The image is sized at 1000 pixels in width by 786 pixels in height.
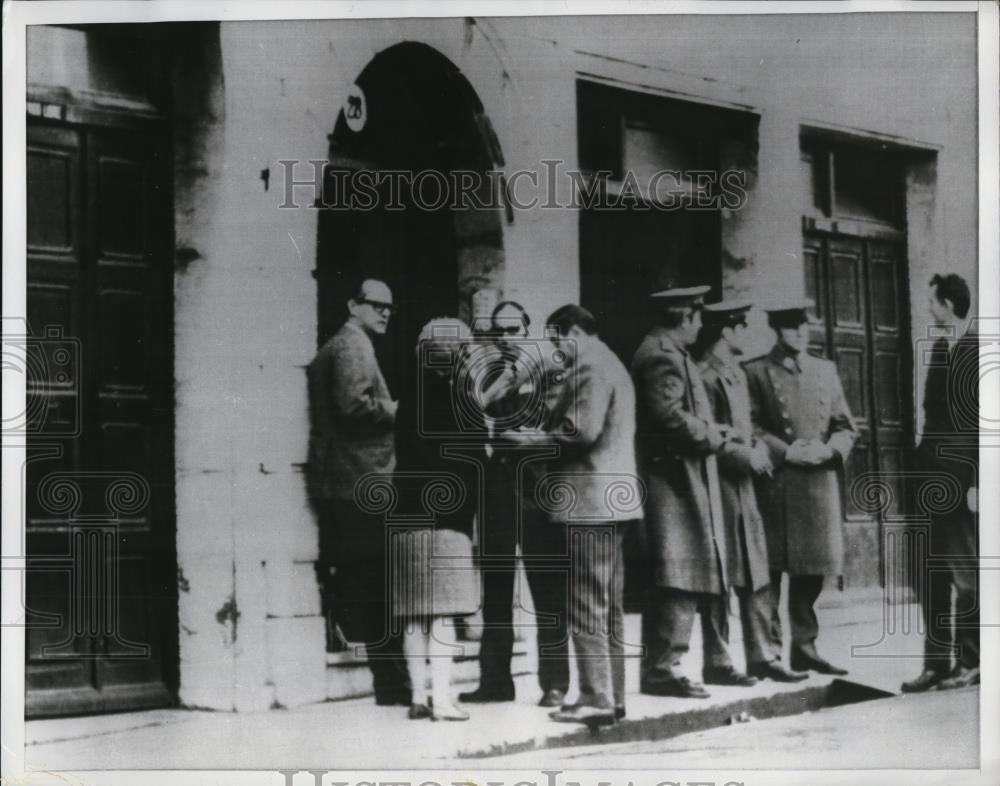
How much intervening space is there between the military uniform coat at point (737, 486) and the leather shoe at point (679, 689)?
1.44ft

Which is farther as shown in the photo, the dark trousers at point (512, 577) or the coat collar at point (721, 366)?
the coat collar at point (721, 366)

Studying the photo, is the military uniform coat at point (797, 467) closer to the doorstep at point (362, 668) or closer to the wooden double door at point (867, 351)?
the wooden double door at point (867, 351)

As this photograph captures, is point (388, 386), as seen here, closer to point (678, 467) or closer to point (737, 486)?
point (678, 467)

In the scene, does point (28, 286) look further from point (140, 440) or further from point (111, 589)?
point (111, 589)

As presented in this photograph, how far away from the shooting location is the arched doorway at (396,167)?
18.1ft

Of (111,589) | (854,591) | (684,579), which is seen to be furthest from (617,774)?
(111,589)

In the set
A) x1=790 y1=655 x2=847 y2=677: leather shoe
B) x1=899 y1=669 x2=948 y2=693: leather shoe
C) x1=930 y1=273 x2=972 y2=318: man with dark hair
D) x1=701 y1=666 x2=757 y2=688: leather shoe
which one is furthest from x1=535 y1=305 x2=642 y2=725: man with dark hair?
x1=930 y1=273 x2=972 y2=318: man with dark hair

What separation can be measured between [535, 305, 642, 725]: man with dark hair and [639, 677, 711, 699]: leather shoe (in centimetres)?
14

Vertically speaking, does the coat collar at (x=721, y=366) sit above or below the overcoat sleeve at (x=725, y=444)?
above

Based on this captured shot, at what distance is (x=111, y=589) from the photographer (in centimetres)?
553

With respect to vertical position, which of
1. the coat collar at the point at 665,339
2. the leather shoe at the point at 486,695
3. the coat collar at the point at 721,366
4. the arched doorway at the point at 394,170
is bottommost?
the leather shoe at the point at 486,695

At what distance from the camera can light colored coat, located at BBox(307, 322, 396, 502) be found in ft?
18.1

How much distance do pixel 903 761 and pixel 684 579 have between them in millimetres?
1125

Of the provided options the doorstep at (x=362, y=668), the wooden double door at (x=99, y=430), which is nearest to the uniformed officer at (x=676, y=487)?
the doorstep at (x=362, y=668)
